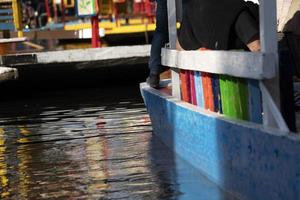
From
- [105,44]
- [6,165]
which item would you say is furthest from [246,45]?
[105,44]

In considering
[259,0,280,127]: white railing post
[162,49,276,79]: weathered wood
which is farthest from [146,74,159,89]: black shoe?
[259,0,280,127]: white railing post

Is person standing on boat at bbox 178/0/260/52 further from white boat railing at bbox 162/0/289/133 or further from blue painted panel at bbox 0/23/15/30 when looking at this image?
blue painted panel at bbox 0/23/15/30

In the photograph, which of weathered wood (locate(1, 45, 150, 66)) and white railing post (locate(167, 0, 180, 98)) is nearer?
white railing post (locate(167, 0, 180, 98))

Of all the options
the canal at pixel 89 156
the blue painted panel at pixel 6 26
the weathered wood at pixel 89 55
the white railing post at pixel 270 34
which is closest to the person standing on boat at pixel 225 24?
the white railing post at pixel 270 34

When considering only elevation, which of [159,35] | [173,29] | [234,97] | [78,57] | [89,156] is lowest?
[89,156]

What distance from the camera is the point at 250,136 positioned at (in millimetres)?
4262

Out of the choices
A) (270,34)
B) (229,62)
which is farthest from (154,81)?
(270,34)

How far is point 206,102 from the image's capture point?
17.8ft

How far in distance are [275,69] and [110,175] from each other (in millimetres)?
2337

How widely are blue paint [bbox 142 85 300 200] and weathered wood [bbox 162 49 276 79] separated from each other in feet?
0.99

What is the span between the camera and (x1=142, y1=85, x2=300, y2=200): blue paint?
3.83 meters

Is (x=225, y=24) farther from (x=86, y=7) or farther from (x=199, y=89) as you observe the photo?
(x=86, y=7)

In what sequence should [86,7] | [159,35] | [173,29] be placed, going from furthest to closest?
[86,7] < [159,35] < [173,29]

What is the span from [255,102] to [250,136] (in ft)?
0.90
